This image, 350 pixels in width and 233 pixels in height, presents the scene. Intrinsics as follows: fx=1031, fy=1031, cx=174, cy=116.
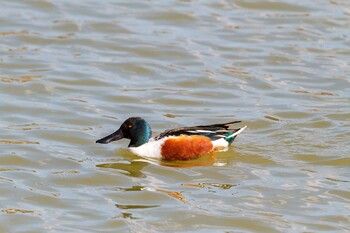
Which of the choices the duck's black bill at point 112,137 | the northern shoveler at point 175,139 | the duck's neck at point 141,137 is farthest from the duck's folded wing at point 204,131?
the duck's black bill at point 112,137

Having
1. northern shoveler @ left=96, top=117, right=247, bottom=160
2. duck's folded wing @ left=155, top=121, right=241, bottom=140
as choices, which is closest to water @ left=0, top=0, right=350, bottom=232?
northern shoveler @ left=96, top=117, right=247, bottom=160

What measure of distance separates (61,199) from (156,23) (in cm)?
659

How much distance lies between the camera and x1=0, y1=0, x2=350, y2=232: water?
9.09m

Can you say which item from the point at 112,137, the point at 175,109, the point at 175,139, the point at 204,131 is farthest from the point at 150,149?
the point at 175,109

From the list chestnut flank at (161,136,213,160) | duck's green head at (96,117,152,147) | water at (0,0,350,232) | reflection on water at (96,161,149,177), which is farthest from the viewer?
duck's green head at (96,117,152,147)

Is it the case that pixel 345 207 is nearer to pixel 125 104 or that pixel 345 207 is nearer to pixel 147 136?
pixel 147 136

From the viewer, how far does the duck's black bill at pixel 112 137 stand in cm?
1081

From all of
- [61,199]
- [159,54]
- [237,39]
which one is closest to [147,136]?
[61,199]

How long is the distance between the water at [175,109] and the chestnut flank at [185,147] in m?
0.15

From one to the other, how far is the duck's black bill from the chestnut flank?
50 centimetres

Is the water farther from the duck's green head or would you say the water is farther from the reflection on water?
the duck's green head

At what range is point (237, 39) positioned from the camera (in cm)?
1491

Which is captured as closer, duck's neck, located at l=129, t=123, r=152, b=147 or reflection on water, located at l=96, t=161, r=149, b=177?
reflection on water, located at l=96, t=161, r=149, b=177

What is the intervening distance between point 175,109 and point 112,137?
1.56m
